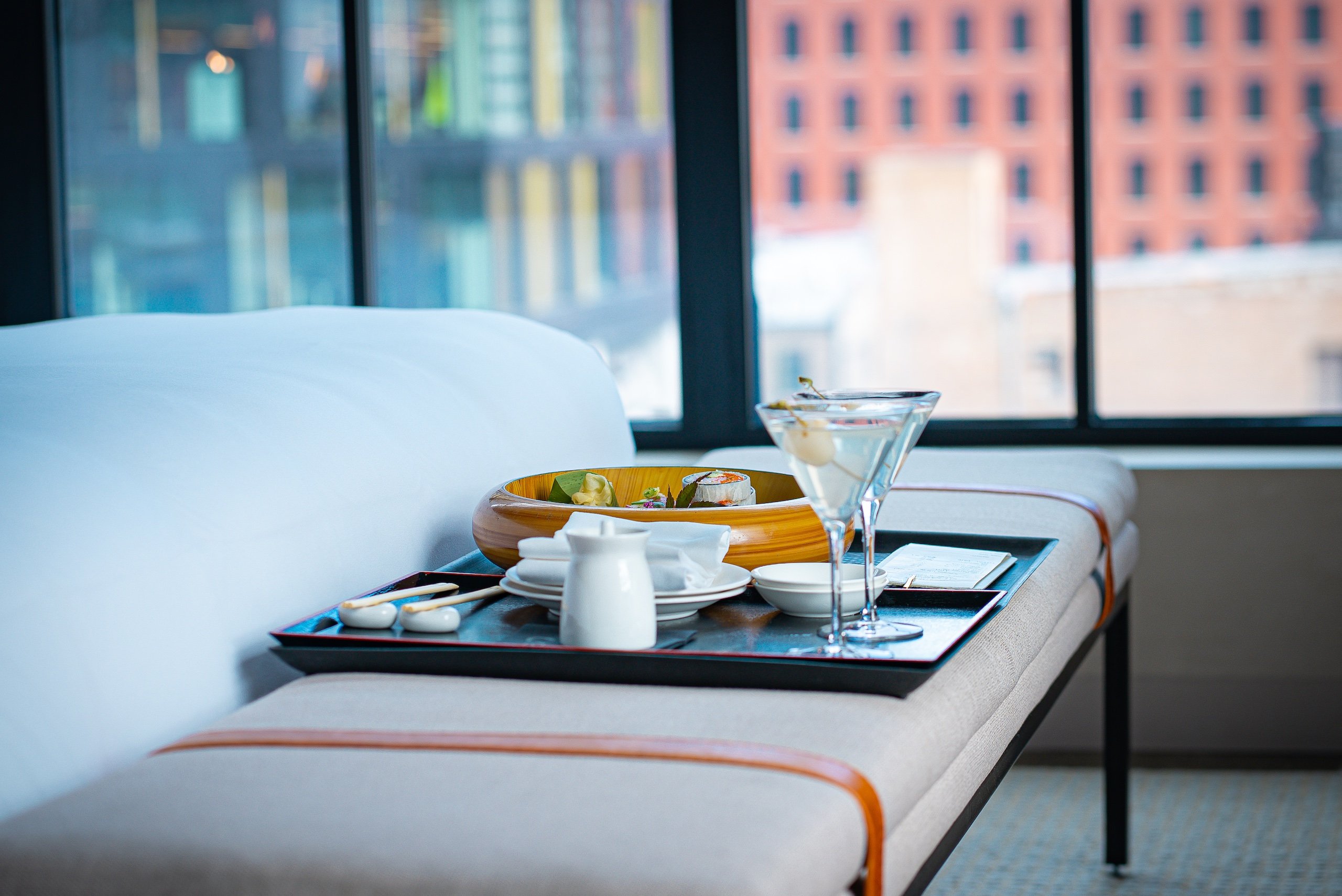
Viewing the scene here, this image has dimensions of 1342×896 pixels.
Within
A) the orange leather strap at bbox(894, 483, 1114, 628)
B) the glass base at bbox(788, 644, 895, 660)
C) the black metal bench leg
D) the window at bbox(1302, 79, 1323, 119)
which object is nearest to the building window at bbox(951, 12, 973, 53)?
the window at bbox(1302, 79, 1323, 119)

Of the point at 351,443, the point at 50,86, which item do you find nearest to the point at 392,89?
the point at 50,86

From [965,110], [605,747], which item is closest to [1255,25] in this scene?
[965,110]

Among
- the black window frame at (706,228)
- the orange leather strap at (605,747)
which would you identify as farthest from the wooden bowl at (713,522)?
the black window frame at (706,228)

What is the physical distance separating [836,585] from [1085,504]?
2.45 feet

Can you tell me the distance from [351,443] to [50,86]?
2.40 metres

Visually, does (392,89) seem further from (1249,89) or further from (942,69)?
(1249,89)

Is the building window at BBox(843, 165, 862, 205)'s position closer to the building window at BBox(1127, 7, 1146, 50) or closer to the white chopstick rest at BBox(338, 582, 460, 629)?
the building window at BBox(1127, 7, 1146, 50)

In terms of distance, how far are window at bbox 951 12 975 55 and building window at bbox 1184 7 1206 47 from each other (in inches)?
15.7

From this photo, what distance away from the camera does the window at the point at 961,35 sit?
8.59ft

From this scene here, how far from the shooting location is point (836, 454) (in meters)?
0.81

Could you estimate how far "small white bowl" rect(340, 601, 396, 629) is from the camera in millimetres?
882

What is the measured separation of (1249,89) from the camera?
2486mm

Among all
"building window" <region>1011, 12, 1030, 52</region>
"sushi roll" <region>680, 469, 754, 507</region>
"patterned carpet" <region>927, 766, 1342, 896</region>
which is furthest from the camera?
"building window" <region>1011, 12, 1030, 52</region>

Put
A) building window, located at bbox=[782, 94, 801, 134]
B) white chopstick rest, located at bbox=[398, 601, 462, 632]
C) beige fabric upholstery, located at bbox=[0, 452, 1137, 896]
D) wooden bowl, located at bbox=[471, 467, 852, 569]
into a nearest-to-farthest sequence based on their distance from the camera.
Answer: beige fabric upholstery, located at bbox=[0, 452, 1137, 896] < white chopstick rest, located at bbox=[398, 601, 462, 632] < wooden bowl, located at bbox=[471, 467, 852, 569] < building window, located at bbox=[782, 94, 801, 134]
